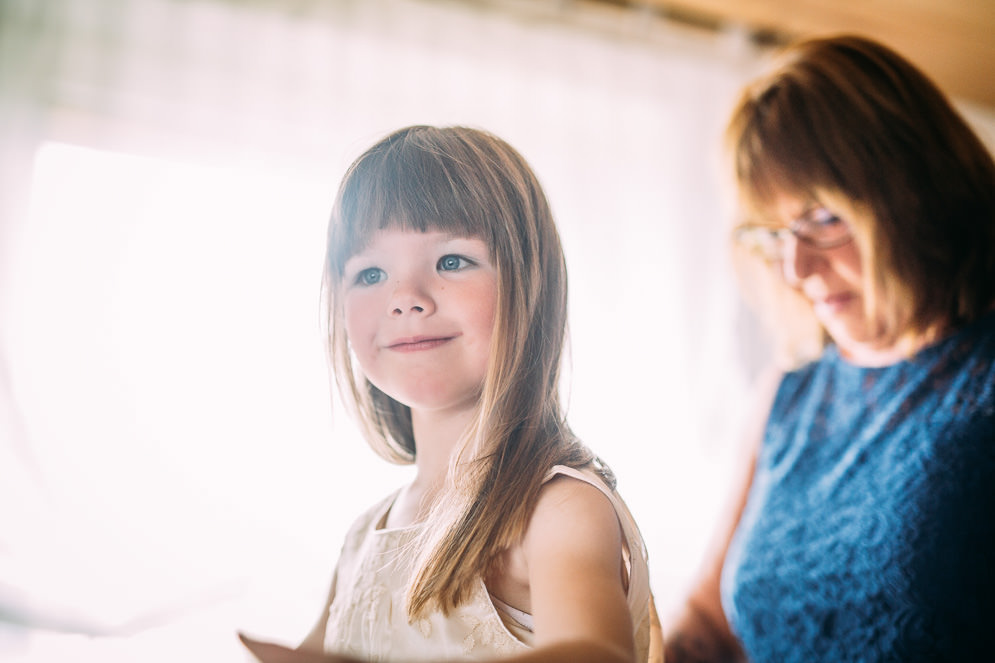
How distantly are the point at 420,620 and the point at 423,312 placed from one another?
0.46 feet

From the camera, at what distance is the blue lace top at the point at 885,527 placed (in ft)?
1.86

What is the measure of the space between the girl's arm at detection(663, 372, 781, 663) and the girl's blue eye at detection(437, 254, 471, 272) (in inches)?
24.5

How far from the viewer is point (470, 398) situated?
30cm

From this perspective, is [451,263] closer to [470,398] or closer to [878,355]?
[470,398]

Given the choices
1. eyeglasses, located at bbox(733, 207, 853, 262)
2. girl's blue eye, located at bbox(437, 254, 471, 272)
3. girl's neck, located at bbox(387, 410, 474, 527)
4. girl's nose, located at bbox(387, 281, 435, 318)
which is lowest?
girl's neck, located at bbox(387, 410, 474, 527)

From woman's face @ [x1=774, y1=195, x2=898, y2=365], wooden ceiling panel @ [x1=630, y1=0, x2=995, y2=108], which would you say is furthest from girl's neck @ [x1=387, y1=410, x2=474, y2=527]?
wooden ceiling panel @ [x1=630, y1=0, x2=995, y2=108]

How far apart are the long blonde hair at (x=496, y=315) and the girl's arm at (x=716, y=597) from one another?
54cm

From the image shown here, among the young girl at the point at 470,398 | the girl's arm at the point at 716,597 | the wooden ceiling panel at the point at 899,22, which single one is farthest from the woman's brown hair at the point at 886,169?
the wooden ceiling panel at the point at 899,22

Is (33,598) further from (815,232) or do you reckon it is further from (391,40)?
(391,40)

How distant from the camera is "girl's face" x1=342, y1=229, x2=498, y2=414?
28 centimetres

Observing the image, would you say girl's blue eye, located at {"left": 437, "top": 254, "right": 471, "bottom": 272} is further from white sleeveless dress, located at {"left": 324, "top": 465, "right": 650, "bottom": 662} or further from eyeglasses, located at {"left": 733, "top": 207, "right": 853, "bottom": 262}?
eyeglasses, located at {"left": 733, "top": 207, "right": 853, "bottom": 262}

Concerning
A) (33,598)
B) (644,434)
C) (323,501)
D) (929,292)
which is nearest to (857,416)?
(929,292)

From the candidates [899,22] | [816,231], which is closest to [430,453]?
[816,231]

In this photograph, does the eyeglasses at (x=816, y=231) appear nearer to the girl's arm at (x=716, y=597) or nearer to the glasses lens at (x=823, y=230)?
the glasses lens at (x=823, y=230)
